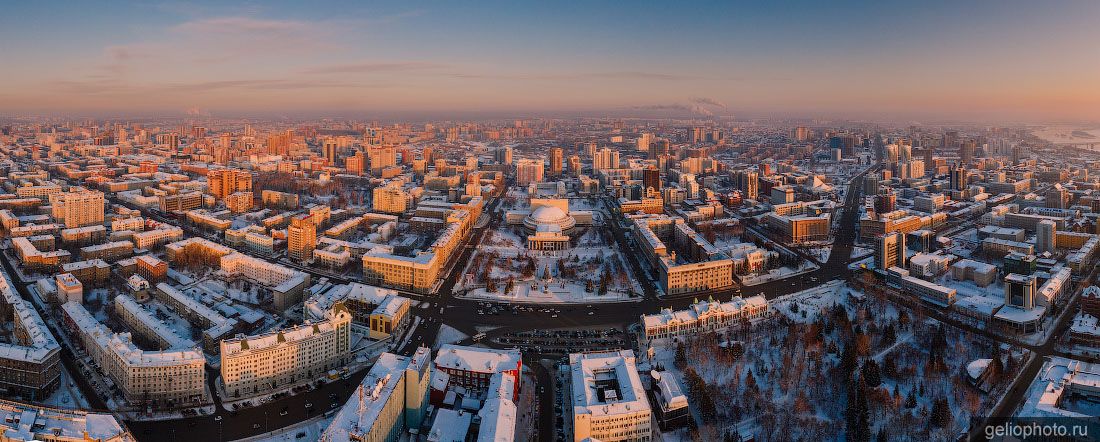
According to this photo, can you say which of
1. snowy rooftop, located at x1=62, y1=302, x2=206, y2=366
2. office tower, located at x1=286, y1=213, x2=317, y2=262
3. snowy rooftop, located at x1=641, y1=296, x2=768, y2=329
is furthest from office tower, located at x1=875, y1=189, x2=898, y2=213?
snowy rooftop, located at x1=62, y1=302, x2=206, y2=366

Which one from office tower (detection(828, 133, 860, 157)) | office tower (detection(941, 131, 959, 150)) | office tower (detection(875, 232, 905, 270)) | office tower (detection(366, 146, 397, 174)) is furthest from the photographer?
office tower (detection(941, 131, 959, 150))

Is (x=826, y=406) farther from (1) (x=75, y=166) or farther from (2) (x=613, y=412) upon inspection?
(1) (x=75, y=166)

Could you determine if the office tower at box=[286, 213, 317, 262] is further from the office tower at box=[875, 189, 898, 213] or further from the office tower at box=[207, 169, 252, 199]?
the office tower at box=[875, 189, 898, 213]

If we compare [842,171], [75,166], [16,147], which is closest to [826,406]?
[842,171]

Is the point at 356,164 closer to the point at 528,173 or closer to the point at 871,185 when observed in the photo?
the point at 528,173

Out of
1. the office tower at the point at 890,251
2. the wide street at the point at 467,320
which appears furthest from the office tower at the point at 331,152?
the office tower at the point at 890,251

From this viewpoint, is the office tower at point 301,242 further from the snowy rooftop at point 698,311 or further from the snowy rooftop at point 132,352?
the snowy rooftop at point 698,311
